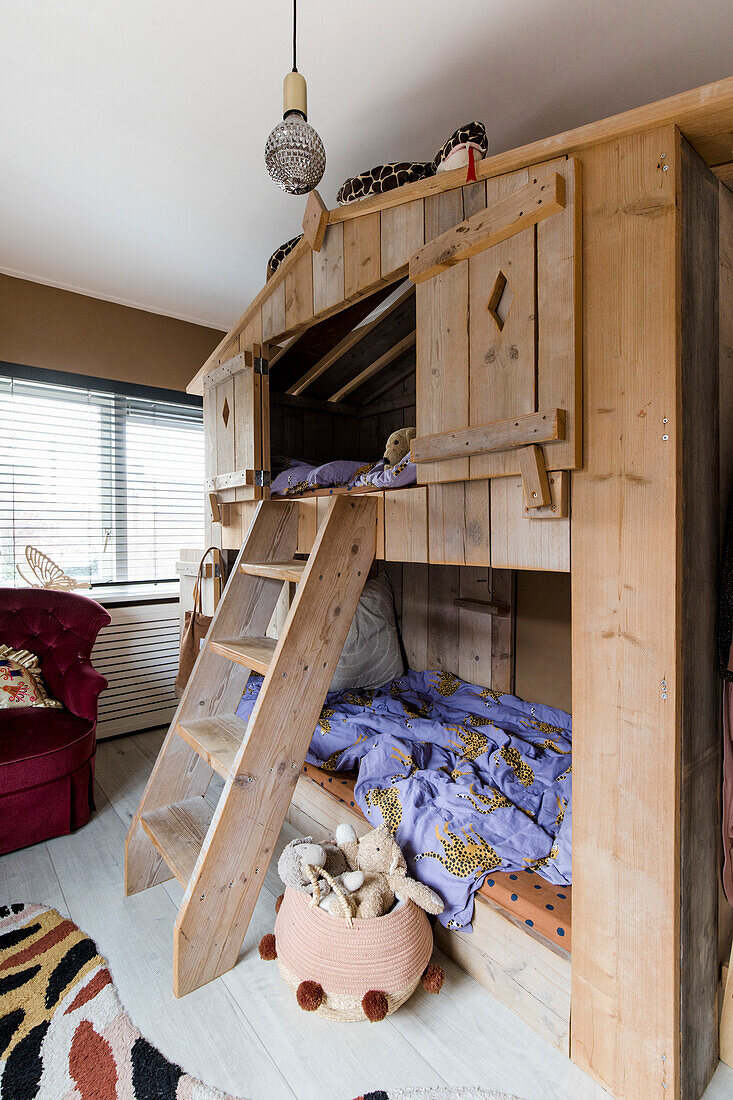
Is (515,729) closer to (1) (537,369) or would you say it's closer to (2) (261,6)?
(1) (537,369)

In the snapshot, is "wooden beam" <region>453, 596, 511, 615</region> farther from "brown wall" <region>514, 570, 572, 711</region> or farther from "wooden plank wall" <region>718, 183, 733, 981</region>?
"wooden plank wall" <region>718, 183, 733, 981</region>

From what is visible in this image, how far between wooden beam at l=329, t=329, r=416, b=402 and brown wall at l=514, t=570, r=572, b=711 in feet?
3.69

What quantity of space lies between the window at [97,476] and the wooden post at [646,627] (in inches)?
113

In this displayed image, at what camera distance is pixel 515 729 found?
2.11m

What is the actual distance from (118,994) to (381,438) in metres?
2.44

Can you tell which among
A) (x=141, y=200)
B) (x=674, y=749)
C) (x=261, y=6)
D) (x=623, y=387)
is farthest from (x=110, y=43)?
(x=674, y=749)

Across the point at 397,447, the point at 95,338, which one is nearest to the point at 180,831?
the point at 397,447

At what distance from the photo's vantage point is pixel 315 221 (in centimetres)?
174

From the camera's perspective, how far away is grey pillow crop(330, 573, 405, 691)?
8.36 feet

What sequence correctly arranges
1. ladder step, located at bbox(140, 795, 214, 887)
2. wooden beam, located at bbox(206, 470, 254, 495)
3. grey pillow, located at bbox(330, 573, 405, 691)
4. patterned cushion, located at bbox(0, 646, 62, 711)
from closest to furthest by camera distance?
Answer: ladder step, located at bbox(140, 795, 214, 887)
wooden beam, located at bbox(206, 470, 254, 495)
patterned cushion, located at bbox(0, 646, 62, 711)
grey pillow, located at bbox(330, 573, 405, 691)

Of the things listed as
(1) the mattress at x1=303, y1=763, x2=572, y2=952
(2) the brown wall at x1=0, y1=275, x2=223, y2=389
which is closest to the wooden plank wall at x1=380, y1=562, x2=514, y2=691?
(1) the mattress at x1=303, y1=763, x2=572, y2=952

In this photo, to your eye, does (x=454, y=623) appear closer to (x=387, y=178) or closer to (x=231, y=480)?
(x=231, y=480)

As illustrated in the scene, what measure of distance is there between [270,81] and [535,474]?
1393 millimetres

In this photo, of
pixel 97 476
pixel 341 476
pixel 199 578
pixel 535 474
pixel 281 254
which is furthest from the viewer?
pixel 97 476
